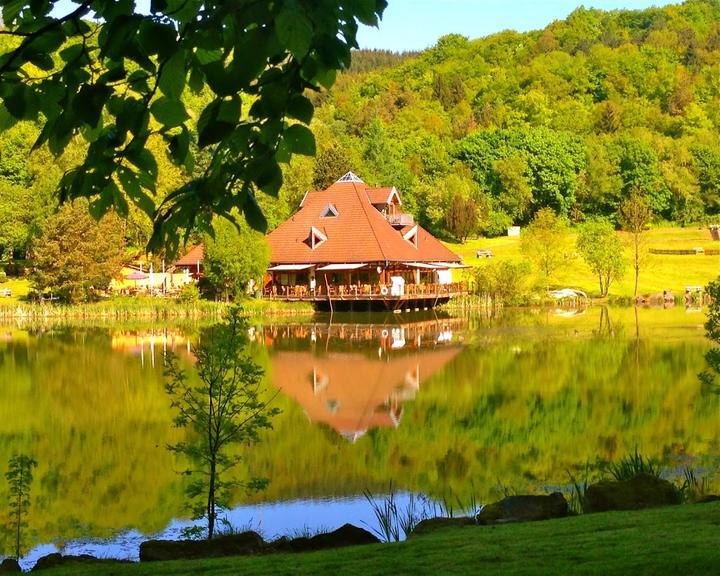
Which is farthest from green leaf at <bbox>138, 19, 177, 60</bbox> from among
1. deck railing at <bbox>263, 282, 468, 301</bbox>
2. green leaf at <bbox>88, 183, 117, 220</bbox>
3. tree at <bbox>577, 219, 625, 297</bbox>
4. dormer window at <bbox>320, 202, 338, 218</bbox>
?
tree at <bbox>577, 219, 625, 297</bbox>

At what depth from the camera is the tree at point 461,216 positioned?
198ft

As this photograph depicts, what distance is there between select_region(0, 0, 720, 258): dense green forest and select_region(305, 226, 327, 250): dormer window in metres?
5.19

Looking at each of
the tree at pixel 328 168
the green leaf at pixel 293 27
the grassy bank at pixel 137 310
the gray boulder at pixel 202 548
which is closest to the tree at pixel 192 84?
the green leaf at pixel 293 27

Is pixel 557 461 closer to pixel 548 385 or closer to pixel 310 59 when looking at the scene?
pixel 548 385

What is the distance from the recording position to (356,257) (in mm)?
40344

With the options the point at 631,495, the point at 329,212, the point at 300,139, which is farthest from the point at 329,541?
the point at 329,212

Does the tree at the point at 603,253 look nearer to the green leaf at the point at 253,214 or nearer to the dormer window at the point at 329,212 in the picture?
the dormer window at the point at 329,212

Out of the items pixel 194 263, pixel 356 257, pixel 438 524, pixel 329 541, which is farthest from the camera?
pixel 194 263

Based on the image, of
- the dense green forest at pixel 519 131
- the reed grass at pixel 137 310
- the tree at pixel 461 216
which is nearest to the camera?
the reed grass at pixel 137 310

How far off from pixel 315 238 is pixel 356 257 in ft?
9.68

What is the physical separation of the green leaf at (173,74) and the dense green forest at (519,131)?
121 feet

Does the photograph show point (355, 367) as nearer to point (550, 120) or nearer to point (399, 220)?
point (399, 220)

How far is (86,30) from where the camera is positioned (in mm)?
3041

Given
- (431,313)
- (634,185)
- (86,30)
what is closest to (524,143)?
(634,185)
